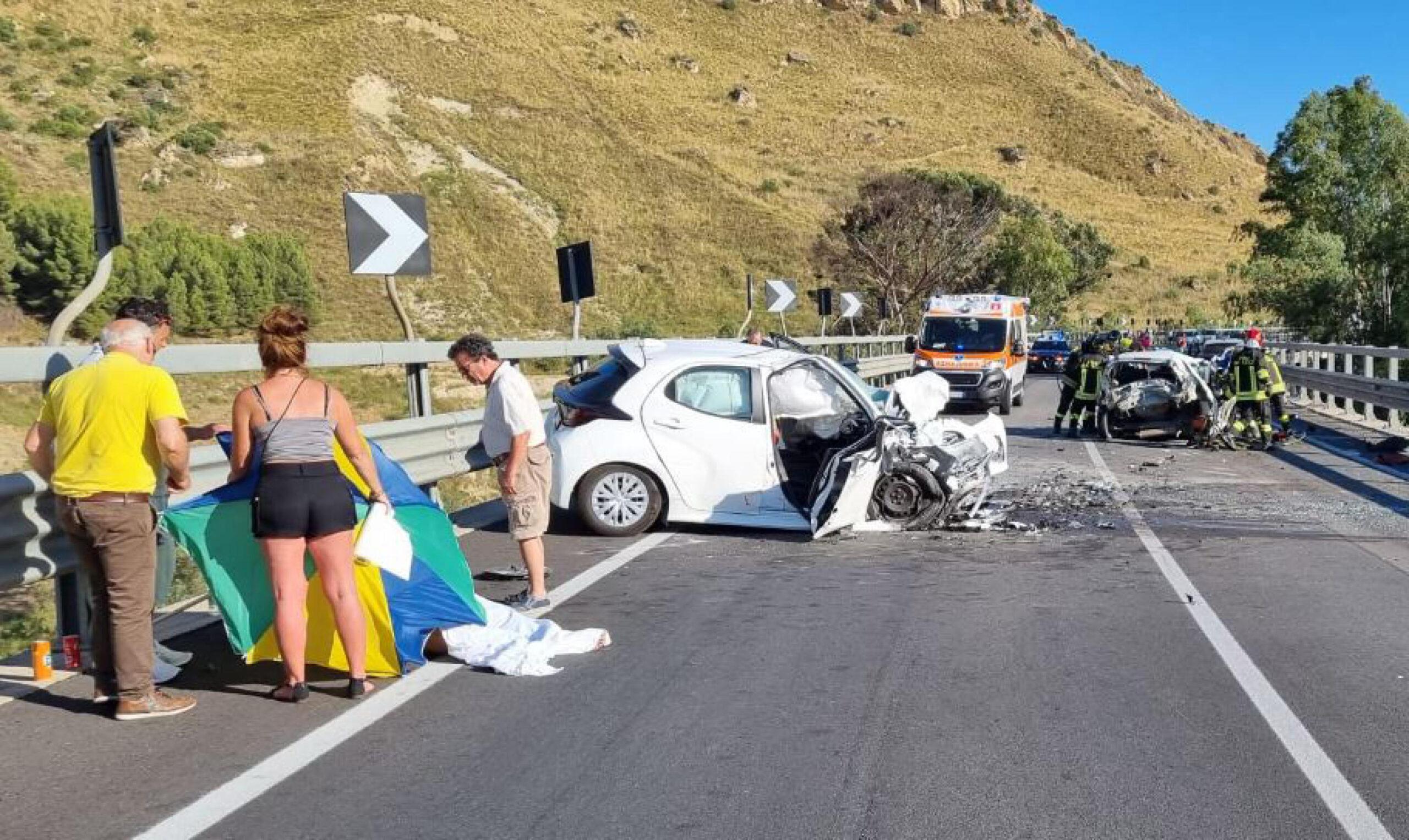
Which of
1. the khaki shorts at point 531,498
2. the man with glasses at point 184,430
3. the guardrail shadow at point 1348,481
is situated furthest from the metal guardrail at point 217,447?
the guardrail shadow at point 1348,481

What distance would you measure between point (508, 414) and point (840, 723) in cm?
313

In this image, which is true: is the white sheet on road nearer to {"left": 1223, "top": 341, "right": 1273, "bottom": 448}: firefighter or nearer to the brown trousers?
the brown trousers

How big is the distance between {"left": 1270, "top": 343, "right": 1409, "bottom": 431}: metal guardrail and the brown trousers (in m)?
16.7

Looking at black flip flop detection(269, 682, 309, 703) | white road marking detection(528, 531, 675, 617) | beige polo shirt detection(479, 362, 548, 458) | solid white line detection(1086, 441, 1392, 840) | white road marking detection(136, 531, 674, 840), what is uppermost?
beige polo shirt detection(479, 362, 548, 458)

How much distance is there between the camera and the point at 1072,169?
351 ft

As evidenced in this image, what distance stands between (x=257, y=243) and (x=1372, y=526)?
3568 centimetres

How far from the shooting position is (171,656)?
21.7ft

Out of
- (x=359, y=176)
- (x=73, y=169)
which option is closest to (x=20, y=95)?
(x=73, y=169)

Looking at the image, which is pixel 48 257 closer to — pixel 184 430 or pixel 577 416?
pixel 577 416

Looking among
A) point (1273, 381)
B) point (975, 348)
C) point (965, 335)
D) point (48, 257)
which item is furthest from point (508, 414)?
point (48, 257)

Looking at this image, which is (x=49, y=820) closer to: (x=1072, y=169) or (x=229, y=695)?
(x=229, y=695)

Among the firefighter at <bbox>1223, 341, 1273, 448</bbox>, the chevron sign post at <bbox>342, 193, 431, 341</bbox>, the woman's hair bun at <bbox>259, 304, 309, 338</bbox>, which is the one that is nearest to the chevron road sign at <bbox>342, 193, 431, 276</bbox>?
the chevron sign post at <bbox>342, 193, 431, 341</bbox>

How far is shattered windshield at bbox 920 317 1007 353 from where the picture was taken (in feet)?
85.2

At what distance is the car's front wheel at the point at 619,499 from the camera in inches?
423
